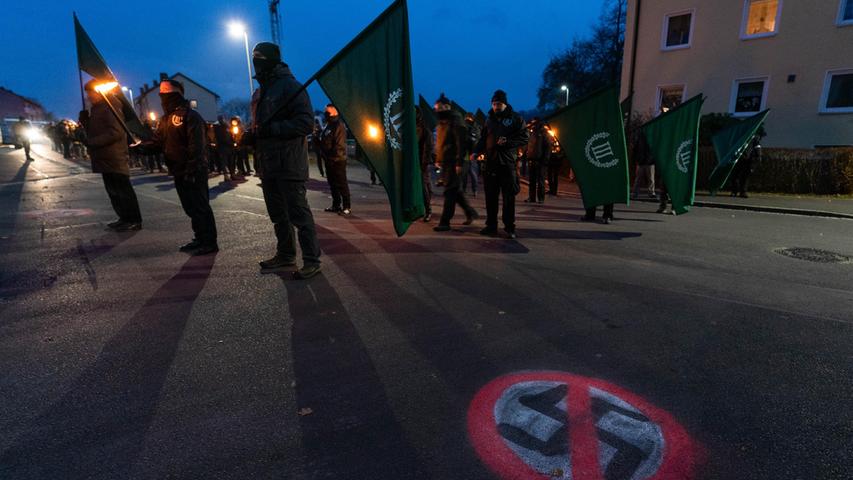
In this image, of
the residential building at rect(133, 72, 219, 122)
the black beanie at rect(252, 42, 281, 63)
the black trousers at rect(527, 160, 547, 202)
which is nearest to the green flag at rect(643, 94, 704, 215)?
the black trousers at rect(527, 160, 547, 202)

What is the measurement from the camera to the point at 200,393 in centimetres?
263

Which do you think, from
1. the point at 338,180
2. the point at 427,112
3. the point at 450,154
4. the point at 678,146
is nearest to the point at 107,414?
the point at 450,154

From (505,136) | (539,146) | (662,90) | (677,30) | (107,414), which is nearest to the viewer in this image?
(107,414)

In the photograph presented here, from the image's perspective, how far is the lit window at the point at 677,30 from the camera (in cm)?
1916

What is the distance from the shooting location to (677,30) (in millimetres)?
19625

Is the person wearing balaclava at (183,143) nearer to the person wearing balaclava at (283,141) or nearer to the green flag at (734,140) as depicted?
the person wearing balaclava at (283,141)

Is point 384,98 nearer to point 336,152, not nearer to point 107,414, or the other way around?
point 107,414

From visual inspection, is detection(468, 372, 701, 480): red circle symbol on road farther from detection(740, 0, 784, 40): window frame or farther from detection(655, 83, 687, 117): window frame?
detection(740, 0, 784, 40): window frame

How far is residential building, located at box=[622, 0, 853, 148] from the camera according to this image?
1630cm

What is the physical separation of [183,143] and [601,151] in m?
5.66

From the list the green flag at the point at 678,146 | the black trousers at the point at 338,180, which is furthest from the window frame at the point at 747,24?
the black trousers at the point at 338,180

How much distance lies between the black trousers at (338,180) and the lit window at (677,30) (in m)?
17.9

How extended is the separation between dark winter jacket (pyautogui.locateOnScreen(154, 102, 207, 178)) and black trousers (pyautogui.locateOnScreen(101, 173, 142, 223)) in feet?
6.03

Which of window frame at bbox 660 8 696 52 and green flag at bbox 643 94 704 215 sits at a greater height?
window frame at bbox 660 8 696 52
